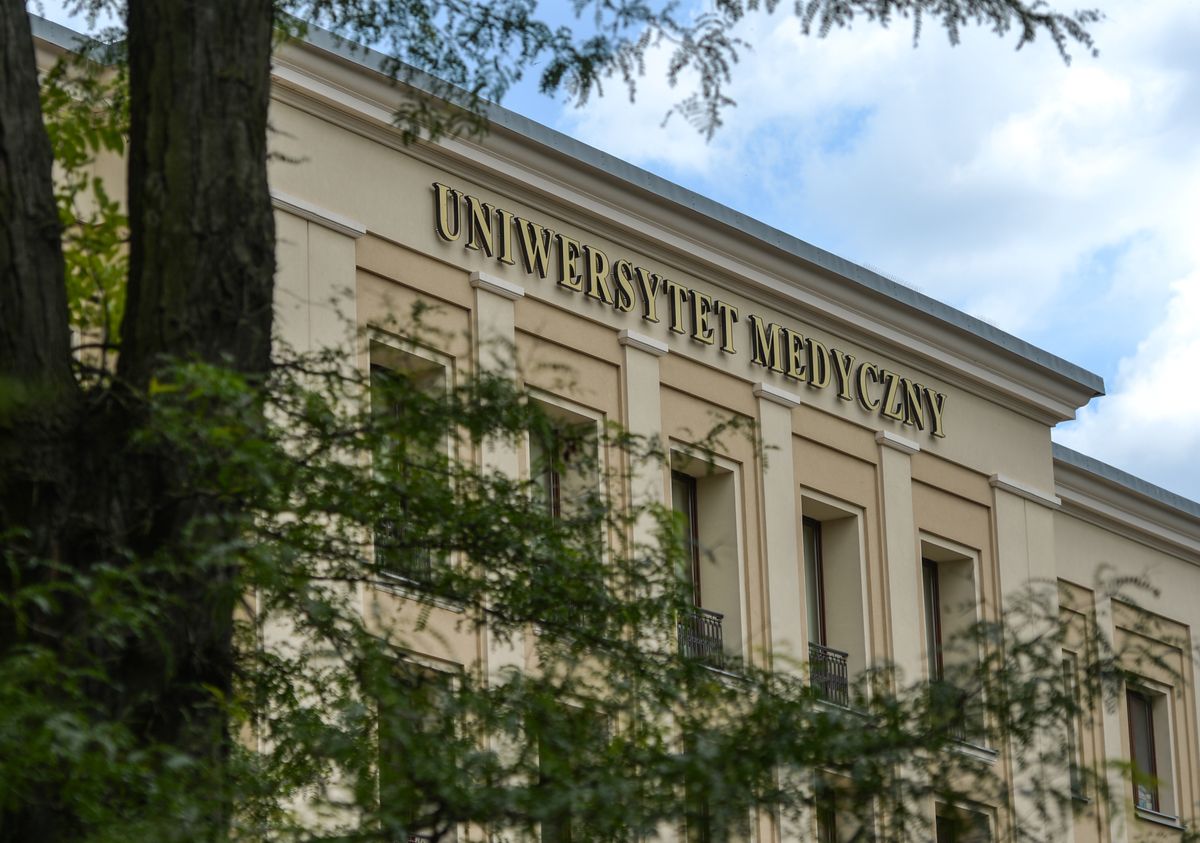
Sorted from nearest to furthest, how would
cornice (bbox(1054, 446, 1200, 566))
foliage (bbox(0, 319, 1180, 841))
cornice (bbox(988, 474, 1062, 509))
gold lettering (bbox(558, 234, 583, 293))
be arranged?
foliage (bbox(0, 319, 1180, 841)) < gold lettering (bbox(558, 234, 583, 293)) < cornice (bbox(988, 474, 1062, 509)) < cornice (bbox(1054, 446, 1200, 566))

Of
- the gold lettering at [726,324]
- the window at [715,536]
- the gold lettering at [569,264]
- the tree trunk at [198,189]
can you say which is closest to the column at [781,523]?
the window at [715,536]

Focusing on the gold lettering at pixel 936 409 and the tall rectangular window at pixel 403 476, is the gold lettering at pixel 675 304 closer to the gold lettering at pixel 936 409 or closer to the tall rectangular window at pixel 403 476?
the gold lettering at pixel 936 409

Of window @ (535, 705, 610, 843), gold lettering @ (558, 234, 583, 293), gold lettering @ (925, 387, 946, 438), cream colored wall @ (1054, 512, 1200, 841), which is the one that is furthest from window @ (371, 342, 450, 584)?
cream colored wall @ (1054, 512, 1200, 841)

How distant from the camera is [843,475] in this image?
2900 cm

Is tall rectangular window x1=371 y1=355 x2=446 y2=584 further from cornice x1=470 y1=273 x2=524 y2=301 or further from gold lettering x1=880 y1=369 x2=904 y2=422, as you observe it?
gold lettering x1=880 y1=369 x2=904 y2=422

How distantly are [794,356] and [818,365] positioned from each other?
0.45m

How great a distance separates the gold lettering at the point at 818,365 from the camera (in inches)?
1133

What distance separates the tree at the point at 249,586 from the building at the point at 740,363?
410 inches

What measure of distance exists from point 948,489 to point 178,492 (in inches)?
857

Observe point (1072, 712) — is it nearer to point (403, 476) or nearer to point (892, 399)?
point (403, 476)

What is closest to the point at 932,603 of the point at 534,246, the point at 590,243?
the point at 590,243

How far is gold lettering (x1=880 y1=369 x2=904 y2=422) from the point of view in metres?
29.7

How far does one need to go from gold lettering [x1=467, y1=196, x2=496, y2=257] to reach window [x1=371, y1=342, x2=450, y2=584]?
46.1ft

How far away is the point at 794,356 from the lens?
28.5 m
